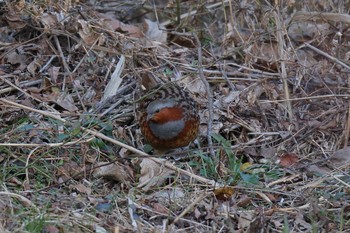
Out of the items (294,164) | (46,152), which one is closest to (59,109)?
(46,152)

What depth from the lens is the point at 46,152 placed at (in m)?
5.21

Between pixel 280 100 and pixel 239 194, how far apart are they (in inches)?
51.5

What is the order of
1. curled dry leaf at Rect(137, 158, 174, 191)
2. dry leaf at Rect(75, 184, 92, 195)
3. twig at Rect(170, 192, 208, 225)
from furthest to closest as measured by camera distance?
curled dry leaf at Rect(137, 158, 174, 191), dry leaf at Rect(75, 184, 92, 195), twig at Rect(170, 192, 208, 225)

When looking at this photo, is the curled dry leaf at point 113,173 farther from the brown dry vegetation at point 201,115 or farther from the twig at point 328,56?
the twig at point 328,56

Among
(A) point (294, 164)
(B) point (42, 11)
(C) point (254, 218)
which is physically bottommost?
(A) point (294, 164)

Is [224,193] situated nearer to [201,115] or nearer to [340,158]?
[340,158]

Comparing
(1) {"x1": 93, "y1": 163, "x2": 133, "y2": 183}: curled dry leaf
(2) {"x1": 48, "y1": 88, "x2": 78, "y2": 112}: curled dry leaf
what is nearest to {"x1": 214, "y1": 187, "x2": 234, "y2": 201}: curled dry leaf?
(1) {"x1": 93, "y1": 163, "x2": 133, "y2": 183}: curled dry leaf

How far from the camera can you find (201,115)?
615cm

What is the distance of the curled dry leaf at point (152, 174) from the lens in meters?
Answer: 5.12

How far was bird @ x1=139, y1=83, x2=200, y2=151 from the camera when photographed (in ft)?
18.0

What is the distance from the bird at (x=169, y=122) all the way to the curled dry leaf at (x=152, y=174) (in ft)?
0.92

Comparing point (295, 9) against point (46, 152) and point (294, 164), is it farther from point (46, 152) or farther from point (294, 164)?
point (46, 152)

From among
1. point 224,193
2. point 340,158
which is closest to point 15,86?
point 224,193

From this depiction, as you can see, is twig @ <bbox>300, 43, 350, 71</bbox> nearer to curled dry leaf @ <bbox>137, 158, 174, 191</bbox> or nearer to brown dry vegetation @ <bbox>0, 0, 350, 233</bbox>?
brown dry vegetation @ <bbox>0, 0, 350, 233</bbox>
